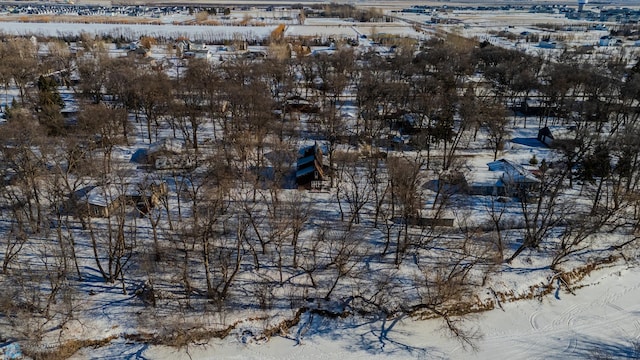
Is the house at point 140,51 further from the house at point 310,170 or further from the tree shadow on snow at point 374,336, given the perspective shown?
the tree shadow on snow at point 374,336

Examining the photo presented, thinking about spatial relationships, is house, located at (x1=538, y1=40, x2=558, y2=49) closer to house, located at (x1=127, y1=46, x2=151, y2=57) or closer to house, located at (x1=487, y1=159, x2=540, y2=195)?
house, located at (x1=487, y1=159, x2=540, y2=195)

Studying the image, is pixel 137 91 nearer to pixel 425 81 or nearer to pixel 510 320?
pixel 425 81

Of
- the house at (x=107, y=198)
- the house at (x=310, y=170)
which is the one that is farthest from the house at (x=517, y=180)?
the house at (x=107, y=198)

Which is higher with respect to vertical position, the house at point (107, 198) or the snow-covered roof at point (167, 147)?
the snow-covered roof at point (167, 147)

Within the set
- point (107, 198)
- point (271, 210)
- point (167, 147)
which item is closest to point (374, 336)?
point (271, 210)

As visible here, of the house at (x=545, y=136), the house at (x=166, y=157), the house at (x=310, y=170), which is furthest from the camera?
the house at (x=545, y=136)

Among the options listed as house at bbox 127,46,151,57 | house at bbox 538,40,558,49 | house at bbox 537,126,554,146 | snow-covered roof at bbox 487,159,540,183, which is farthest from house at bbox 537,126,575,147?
house at bbox 127,46,151,57

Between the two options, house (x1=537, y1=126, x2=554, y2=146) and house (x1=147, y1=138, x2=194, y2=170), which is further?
house (x1=537, y1=126, x2=554, y2=146)

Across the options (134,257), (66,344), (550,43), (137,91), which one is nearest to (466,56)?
(550,43)
